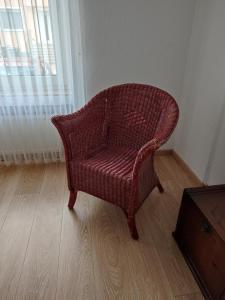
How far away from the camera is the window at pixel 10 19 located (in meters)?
1.43

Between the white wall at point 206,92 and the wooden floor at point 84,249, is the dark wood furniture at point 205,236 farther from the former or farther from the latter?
the white wall at point 206,92

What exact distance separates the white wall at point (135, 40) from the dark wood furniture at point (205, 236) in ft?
3.88

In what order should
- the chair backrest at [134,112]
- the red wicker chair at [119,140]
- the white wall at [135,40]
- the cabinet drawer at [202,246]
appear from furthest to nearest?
the white wall at [135,40] < the chair backrest at [134,112] < the red wicker chair at [119,140] < the cabinet drawer at [202,246]

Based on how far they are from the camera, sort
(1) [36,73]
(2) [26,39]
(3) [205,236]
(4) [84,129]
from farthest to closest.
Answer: (1) [36,73]
(2) [26,39]
(4) [84,129]
(3) [205,236]

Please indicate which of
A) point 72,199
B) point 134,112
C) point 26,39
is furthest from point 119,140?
point 26,39

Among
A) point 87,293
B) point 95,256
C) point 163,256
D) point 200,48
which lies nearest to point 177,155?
point 200,48

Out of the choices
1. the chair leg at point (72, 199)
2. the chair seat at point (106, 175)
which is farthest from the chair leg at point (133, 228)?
the chair leg at point (72, 199)

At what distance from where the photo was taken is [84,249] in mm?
1259

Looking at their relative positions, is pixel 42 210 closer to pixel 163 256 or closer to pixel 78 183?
pixel 78 183

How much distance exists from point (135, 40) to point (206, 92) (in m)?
0.72

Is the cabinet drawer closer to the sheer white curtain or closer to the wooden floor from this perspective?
the wooden floor

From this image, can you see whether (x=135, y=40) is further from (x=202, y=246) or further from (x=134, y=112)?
(x=202, y=246)

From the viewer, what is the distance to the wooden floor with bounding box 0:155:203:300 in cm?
106

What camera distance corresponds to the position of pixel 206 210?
A: 1.01 metres
